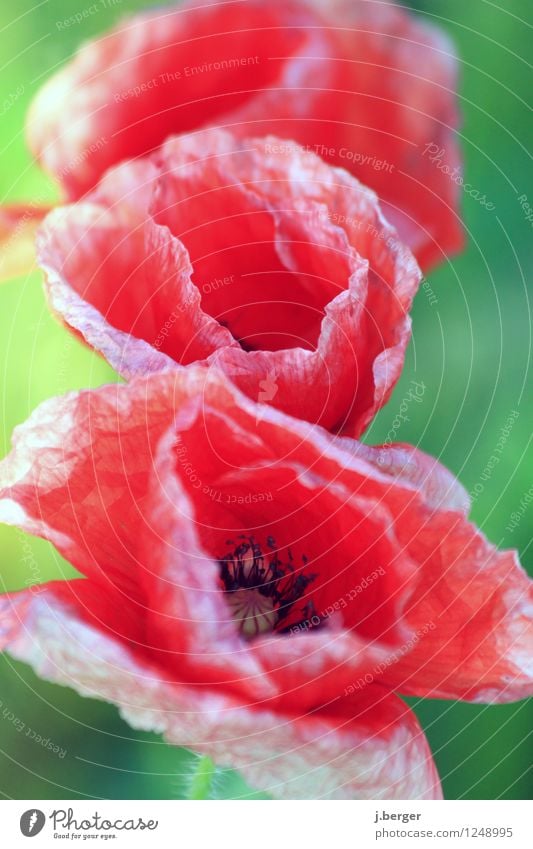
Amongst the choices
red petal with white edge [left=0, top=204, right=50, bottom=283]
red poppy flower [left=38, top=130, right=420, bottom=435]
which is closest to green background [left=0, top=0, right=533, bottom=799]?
red petal with white edge [left=0, top=204, right=50, bottom=283]

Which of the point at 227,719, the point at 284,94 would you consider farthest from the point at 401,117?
the point at 227,719

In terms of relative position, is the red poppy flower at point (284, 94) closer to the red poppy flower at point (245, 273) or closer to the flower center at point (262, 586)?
the red poppy flower at point (245, 273)

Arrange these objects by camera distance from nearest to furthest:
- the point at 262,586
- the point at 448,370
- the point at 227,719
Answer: the point at 227,719
the point at 262,586
the point at 448,370

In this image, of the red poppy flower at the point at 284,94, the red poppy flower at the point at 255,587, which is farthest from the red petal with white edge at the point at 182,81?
the red poppy flower at the point at 255,587

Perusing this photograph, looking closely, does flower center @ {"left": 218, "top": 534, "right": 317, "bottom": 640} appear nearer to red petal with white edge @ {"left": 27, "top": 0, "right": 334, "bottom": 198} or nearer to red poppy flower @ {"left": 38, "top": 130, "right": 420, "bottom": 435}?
red poppy flower @ {"left": 38, "top": 130, "right": 420, "bottom": 435}

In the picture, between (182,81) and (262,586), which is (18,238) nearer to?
(182,81)
